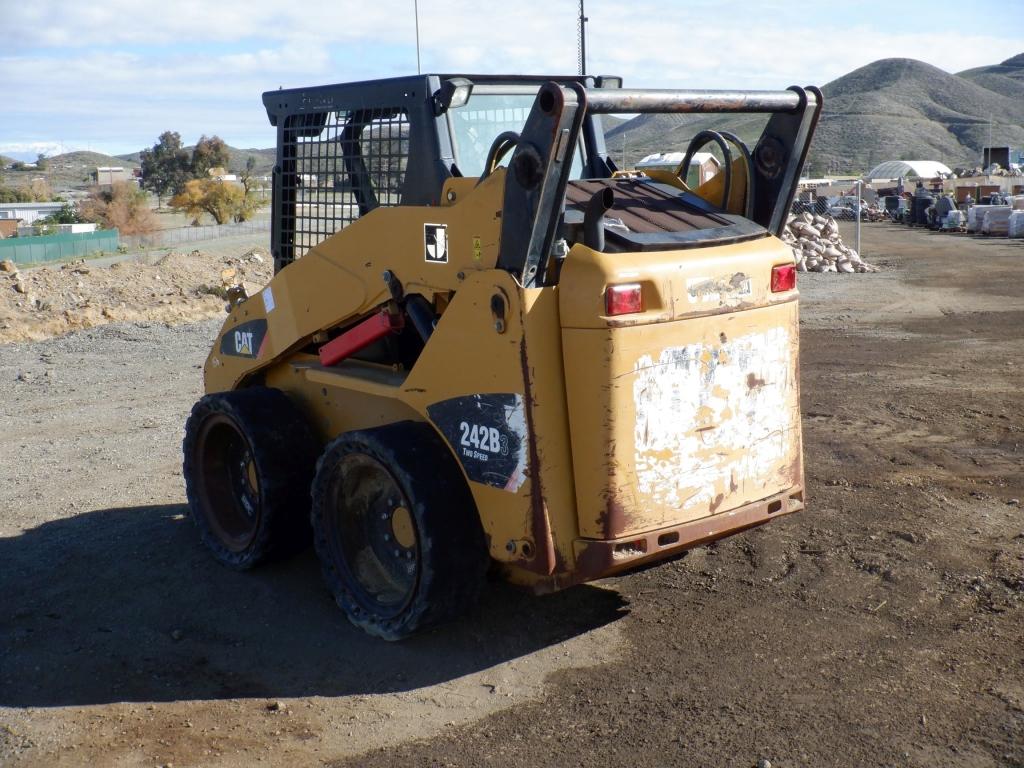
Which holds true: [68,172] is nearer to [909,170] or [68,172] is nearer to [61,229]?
[61,229]

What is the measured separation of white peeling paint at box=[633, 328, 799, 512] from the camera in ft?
14.1

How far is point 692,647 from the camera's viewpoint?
4840 millimetres

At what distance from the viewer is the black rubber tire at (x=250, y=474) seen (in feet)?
18.3

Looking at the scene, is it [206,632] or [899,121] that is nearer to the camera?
[206,632]

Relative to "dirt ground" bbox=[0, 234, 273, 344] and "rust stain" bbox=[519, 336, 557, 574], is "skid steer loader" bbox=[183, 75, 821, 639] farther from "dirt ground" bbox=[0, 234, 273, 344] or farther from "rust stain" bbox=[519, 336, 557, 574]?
"dirt ground" bbox=[0, 234, 273, 344]

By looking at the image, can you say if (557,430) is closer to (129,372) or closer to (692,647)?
(692,647)

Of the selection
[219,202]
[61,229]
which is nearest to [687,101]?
[61,229]

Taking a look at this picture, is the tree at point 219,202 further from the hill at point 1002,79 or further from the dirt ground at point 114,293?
the hill at point 1002,79

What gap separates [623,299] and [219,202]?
217ft

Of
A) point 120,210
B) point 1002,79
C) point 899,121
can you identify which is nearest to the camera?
point 120,210

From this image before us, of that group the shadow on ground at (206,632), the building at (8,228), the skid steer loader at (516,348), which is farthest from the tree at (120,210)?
the skid steer loader at (516,348)

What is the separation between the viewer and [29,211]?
7744 cm

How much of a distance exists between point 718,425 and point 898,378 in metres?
7.16

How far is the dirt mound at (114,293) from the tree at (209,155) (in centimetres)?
6452
